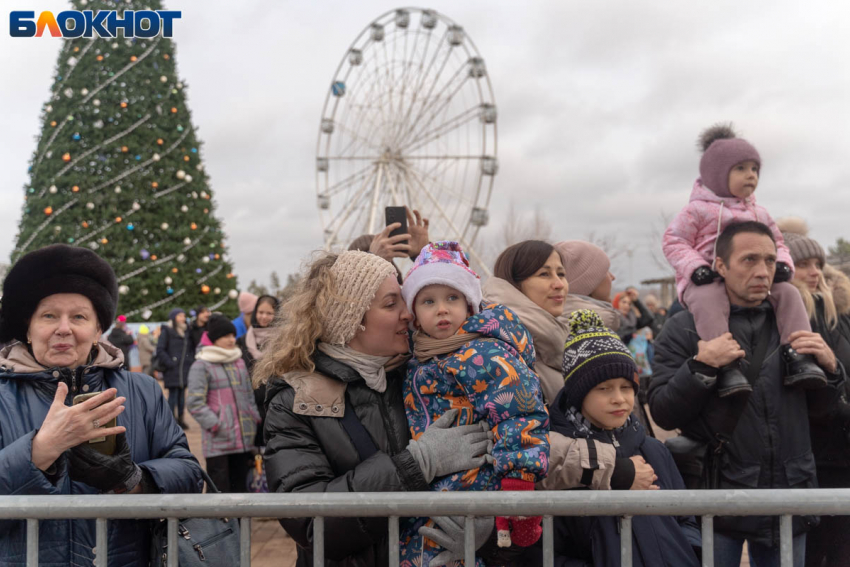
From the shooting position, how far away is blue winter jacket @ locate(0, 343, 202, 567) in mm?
1700

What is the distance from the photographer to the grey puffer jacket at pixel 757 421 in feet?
8.29

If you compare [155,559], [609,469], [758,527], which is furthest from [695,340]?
[155,559]

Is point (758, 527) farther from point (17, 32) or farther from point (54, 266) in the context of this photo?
point (17, 32)

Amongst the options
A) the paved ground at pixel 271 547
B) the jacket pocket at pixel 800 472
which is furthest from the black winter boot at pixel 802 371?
the paved ground at pixel 271 547

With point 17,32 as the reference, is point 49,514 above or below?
below

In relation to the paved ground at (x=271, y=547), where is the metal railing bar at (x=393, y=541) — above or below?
above

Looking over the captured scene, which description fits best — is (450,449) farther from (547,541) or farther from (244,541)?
(244,541)

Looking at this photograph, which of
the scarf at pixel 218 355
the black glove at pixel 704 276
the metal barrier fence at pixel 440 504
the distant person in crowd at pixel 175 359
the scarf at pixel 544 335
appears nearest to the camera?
the metal barrier fence at pixel 440 504

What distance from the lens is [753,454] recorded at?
101 inches

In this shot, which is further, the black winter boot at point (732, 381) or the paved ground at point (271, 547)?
the paved ground at point (271, 547)

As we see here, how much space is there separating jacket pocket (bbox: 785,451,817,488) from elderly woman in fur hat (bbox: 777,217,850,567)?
324mm

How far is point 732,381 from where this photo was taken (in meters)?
2.54

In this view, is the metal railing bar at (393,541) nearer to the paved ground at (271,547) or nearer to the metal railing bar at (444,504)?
the metal railing bar at (444,504)

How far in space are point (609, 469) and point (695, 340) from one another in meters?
1.17
